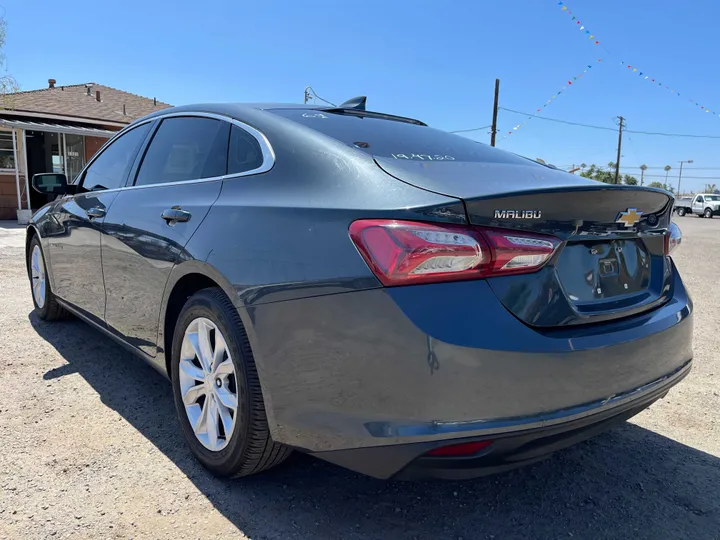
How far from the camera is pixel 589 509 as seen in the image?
2.25 meters

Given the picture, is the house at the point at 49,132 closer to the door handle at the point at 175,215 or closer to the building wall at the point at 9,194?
the building wall at the point at 9,194

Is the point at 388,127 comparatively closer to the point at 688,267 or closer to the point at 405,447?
the point at 405,447

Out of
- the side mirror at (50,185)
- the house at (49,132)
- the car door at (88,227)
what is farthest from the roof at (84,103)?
the car door at (88,227)

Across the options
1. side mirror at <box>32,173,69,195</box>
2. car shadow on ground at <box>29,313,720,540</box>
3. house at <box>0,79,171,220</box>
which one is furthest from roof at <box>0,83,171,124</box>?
car shadow on ground at <box>29,313,720,540</box>

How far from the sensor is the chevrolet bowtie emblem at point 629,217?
2.10 m

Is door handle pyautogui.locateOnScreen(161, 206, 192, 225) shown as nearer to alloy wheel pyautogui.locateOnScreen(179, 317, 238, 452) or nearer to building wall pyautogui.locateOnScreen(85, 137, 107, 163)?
alloy wheel pyautogui.locateOnScreen(179, 317, 238, 452)

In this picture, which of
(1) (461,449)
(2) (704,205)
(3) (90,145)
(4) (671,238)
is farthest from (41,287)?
(2) (704,205)

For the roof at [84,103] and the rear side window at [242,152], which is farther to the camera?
the roof at [84,103]

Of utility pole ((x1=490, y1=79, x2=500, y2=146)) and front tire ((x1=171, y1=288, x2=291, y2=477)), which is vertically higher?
utility pole ((x1=490, y1=79, x2=500, y2=146))

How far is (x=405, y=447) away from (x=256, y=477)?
968 millimetres

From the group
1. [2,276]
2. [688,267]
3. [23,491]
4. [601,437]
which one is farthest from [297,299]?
[688,267]

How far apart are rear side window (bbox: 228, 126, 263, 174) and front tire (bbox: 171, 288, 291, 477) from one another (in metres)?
0.56

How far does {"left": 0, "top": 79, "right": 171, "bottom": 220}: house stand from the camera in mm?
15188

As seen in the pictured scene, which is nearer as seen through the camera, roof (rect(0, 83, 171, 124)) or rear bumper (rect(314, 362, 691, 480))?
rear bumper (rect(314, 362, 691, 480))
